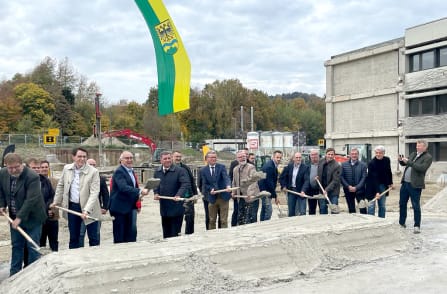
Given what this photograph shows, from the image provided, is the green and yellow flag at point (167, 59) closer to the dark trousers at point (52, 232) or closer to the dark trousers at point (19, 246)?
the dark trousers at point (52, 232)

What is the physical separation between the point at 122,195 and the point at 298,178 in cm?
387

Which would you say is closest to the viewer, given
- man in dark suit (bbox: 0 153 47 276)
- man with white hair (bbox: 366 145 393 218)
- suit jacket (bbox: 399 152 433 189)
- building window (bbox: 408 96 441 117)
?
man in dark suit (bbox: 0 153 47 276)

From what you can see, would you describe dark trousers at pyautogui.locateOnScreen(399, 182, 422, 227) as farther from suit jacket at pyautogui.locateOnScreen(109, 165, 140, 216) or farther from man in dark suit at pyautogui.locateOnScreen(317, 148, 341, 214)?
suit jacket at pyautogui.locateOnScreen(109, 165, 140, 216)

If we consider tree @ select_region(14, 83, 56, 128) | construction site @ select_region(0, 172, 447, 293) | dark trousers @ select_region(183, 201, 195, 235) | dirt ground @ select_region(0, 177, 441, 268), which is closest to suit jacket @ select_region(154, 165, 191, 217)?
construction site @ select_region(0, 172, 447, 293)

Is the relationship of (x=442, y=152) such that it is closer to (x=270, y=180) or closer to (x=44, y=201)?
(x=270, y=180)

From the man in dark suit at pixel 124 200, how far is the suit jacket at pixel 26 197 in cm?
112

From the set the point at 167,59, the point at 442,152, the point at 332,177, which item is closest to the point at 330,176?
the point at 332,177

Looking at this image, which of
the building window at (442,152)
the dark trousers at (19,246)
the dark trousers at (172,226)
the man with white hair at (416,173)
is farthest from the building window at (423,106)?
the dark trousers at (19,246)

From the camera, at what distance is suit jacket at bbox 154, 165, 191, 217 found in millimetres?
7547

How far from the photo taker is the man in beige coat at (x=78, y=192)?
672 centimetres

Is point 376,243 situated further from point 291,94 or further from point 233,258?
point 291,94

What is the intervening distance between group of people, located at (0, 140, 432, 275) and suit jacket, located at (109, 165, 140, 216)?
0.01 meters

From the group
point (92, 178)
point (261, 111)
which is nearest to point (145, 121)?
point (261, 111)

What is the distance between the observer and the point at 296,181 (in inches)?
378
